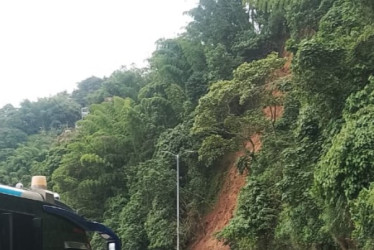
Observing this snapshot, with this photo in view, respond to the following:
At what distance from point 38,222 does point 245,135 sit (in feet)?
63.2

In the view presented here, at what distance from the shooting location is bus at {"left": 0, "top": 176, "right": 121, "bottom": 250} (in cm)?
345

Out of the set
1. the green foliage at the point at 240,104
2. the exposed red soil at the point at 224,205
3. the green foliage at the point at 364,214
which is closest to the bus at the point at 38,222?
the green foliage at the point at 364,214

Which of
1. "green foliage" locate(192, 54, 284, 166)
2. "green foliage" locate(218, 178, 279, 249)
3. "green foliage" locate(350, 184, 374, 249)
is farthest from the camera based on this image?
"green foliage" locate(192, 54, 284, 166)

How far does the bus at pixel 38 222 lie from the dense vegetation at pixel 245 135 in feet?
15.8

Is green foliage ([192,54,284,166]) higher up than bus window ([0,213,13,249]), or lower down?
higher up

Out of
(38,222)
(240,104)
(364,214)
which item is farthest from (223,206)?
(38,222)

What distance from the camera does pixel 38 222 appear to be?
143 inches

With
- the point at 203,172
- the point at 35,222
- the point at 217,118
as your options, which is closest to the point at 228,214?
the point at 203,172

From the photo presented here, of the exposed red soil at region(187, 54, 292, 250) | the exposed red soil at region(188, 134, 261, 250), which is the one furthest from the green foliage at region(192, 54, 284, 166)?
the exposed red soil at region(188, 134, 261, 250)

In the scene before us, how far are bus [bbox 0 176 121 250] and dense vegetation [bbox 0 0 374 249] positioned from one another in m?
4.81

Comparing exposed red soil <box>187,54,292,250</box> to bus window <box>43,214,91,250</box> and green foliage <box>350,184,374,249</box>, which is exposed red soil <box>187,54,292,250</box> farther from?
bus window <box>43,214,91,250</box>

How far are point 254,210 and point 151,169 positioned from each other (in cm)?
969

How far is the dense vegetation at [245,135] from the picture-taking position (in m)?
13.9

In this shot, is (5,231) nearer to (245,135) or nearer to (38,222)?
(38,222)
